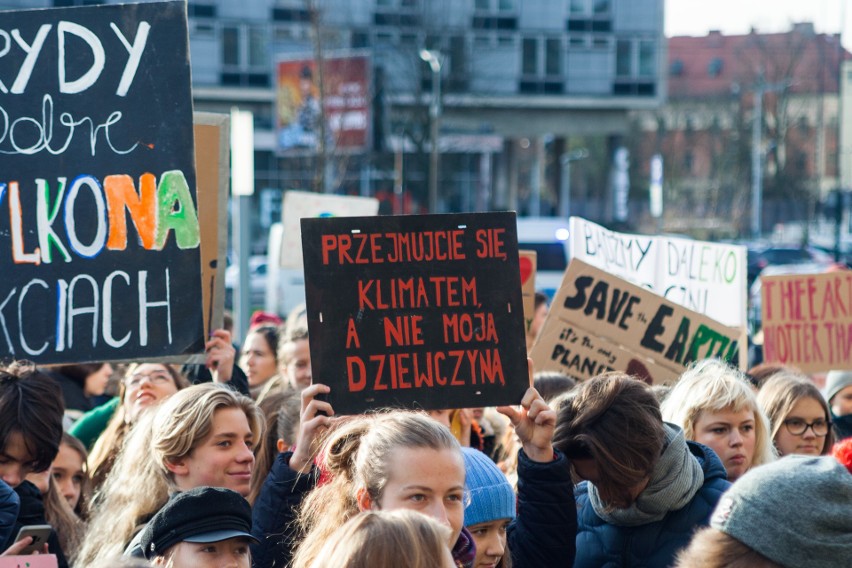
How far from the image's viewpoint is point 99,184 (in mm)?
4938

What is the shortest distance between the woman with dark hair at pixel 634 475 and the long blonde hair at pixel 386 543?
4.29ft

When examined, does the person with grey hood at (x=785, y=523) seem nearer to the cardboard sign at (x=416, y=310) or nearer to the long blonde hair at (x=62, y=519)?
the cardboard sign at (x=416, y=310)

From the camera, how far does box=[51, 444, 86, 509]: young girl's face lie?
5152 mm

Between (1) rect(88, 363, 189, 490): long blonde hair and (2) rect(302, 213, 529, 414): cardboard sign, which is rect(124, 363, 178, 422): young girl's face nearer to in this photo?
(1) rect(88, 363, 189, 490): long blonde hair

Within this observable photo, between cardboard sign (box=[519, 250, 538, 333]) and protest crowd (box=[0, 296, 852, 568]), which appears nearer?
protest crowd (box=[0, 296, 852, 568])

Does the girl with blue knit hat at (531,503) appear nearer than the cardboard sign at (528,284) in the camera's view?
Yes

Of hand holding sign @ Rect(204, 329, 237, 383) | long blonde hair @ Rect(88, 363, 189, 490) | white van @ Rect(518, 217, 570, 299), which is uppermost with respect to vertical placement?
hand holding sign @ Rect(204, 329, 237, 383)

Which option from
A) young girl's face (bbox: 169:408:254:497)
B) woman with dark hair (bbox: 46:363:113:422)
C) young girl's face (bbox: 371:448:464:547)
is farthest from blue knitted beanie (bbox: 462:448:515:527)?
woman with dark hair (bbox: 46:363:113:422)

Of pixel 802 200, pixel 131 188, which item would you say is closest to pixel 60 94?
pixel 131 188

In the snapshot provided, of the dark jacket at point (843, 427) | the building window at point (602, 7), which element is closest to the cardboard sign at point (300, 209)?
the dark jacket at point (843, 427)

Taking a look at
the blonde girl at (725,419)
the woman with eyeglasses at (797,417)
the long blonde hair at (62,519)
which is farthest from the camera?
the woman with eyeglasses at (797,417)

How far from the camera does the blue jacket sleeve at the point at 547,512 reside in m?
3.67

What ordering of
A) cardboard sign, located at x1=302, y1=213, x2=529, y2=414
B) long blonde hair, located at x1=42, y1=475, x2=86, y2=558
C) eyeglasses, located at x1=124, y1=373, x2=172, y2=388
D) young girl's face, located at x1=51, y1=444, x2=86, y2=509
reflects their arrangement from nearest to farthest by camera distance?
cardboard sign, located at x1=302, y1=213, x2=529, y2=414
long blonde hair, located at x1=42, y1=475, x2=86, y2=558
young girl's face, located at x1=51, y1=444, x2=86, y2=509
eyeglasses, located at x1=124, y1=373, x2=172, y2=388

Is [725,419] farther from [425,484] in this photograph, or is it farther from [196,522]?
[196,522]
